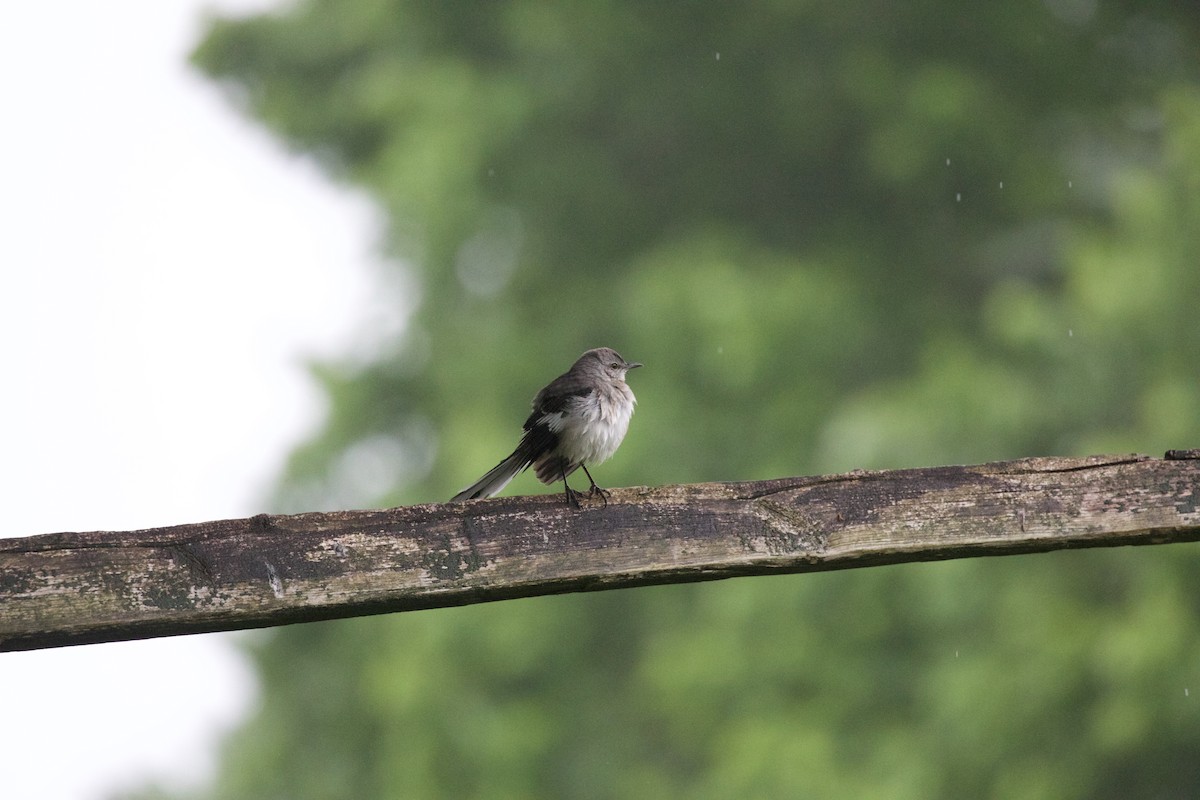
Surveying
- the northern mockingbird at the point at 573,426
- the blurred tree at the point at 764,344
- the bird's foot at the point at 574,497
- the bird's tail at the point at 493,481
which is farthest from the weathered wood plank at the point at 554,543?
the blurred tree at the point at 764,344

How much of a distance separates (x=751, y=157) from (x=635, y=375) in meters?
3.16

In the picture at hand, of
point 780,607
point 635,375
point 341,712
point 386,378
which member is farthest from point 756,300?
point 341,712

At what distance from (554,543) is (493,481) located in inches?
30.4

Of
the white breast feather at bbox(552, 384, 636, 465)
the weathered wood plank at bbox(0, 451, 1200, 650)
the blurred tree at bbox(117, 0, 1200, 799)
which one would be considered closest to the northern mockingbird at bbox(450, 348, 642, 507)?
the white breast feather at bbox(552, 384, 636, 465)

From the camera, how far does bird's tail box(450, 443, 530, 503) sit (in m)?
3.40

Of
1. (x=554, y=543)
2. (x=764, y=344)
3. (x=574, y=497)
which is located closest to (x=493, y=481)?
(x=574, y=497)

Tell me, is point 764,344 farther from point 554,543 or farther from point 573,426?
Result: point 554,543

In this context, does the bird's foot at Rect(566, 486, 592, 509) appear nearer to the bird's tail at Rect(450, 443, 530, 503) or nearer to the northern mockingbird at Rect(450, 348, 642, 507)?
the bird's tail at Rect(450, 443, 530, 503)

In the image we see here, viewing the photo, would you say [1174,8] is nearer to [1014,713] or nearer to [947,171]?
[947,171]

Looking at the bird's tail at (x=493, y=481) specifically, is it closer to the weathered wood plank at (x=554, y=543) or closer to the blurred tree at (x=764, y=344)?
the weathered wood plank at (x=554, y=543)

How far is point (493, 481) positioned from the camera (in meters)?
3.51

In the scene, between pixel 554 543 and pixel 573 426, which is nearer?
pixel 554 543

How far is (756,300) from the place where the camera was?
11359 millimetres

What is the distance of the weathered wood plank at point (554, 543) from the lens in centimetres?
255
